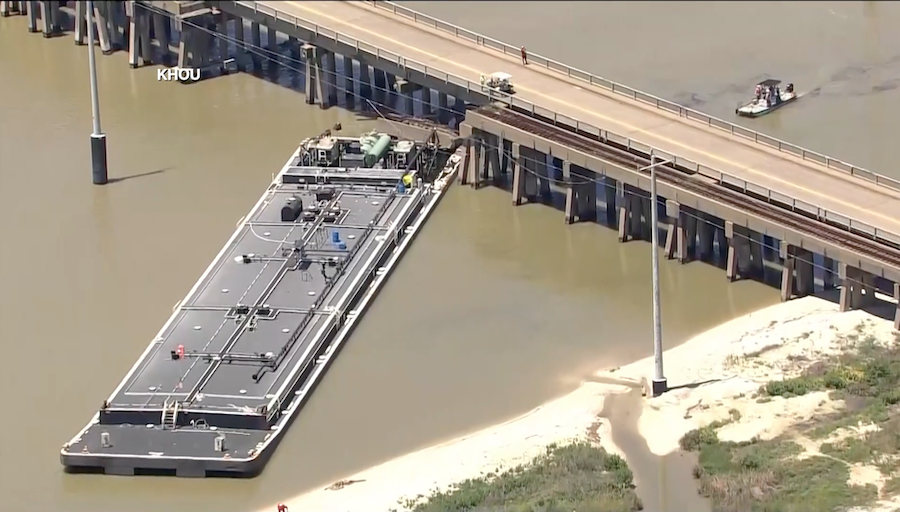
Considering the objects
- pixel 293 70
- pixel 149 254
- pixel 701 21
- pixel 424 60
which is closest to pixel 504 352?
pixel 149 254

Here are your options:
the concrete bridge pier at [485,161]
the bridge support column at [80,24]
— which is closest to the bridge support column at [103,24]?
the bridge support column at [80,24]

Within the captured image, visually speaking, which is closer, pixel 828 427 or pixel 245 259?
pixel 828 427

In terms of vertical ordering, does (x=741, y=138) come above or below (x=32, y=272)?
above

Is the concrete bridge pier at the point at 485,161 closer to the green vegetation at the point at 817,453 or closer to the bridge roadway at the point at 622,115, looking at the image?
the bridge roadway at the point at 622,115

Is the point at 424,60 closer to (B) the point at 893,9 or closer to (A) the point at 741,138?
(A) the point at 741,138

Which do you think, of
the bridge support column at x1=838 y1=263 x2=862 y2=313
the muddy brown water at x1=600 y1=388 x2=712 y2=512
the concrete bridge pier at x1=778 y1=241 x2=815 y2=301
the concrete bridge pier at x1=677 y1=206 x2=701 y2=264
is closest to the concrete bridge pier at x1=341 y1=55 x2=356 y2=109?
the concrete bridge pier at x1=677 y1=206 x2=701 y2=264

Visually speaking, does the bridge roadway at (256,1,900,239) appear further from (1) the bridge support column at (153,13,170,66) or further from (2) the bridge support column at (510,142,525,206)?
(1) the bridge support column at (153,13,170,66)
